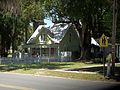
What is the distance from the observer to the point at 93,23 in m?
57.4

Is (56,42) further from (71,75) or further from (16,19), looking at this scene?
(71,75)

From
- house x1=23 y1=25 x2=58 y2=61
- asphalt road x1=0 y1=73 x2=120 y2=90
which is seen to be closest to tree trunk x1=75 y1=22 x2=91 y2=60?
house x1=23 y1=25 x2=58 y2=61

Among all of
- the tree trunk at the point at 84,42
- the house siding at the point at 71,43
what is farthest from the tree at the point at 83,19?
the house siding at the point at 71,43

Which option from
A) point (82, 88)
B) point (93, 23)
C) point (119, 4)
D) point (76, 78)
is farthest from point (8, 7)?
point (93, 23)

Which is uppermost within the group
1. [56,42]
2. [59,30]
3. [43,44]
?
[59,30]

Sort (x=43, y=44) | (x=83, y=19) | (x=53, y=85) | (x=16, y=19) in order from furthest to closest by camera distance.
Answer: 1. (x=16, y=19)
2. (x=43, y=44)
3. (x=83, y=19)
4. (x=53, y=85)

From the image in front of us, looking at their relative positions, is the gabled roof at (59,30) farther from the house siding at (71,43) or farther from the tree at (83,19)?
the tree at (83,19)

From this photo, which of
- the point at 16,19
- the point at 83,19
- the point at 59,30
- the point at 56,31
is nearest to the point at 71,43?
the point at 59,30

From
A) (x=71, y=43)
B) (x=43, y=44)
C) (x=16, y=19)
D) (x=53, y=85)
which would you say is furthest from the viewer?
(x=71, y=43)

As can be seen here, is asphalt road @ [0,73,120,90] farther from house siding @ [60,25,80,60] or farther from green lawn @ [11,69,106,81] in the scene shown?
house siding @ [60,25,80,60]

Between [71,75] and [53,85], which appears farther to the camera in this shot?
[71,75]

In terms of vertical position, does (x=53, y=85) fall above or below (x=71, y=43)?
below

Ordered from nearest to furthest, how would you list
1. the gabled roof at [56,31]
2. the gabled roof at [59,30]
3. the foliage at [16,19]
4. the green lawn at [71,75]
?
the green lawn at [71,75], the foliage at [16,19], the gabled roof at [56,31], the gabled roof at [59,30]

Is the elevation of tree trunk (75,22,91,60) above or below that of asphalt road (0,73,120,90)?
above
